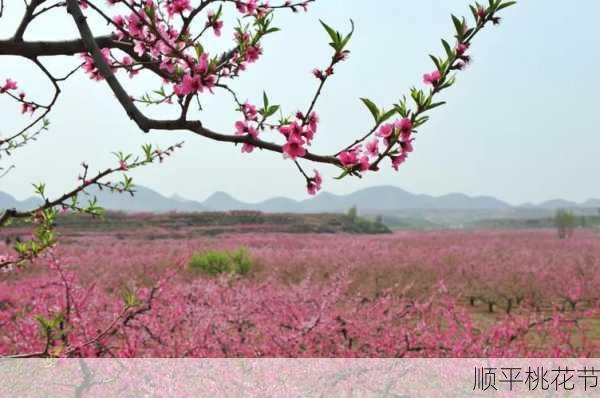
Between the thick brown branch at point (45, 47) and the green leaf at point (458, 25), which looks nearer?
the green leaf at point (458, 25)

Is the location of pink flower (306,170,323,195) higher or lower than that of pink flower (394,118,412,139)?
lower

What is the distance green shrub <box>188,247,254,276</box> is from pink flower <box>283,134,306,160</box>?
12.6 m

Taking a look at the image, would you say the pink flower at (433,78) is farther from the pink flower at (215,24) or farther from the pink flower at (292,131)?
the pink flower at (215,24)

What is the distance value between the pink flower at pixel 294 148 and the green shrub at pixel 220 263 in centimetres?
1258

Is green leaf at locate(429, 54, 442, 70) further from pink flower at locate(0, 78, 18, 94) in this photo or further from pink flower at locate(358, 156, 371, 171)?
pink flower at locate(0, 78, 18, 94)

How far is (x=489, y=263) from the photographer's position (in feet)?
49.1

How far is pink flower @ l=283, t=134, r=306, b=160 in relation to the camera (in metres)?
1.77

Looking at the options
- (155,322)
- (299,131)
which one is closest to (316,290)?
(155,322)

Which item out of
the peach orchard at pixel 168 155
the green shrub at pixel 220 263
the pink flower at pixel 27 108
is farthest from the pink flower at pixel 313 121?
the green shrub at pixel 220 263

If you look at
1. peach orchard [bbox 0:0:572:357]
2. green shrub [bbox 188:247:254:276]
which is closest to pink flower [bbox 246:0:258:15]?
peach orchard [bbox 0:0:572:357]

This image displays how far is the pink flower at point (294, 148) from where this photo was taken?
1767mm

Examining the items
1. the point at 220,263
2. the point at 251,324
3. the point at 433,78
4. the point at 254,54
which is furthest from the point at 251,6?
the point at 220,263

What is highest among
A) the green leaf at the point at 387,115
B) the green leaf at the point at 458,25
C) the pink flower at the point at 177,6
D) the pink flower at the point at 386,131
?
the pink flower at the point at 177,6

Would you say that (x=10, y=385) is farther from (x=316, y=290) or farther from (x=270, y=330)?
(x=316, y=290)
